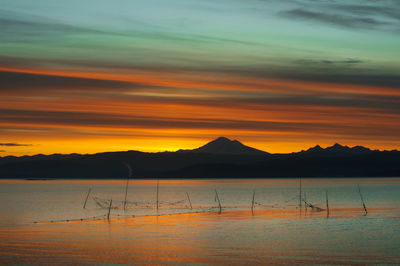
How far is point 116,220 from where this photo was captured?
6619 centimetres

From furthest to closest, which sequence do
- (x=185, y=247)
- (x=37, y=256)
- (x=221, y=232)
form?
(x=221, y=232) → (x=185, y=247) → (x=37, y=256)

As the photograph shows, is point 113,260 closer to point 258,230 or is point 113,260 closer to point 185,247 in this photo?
point 185,247

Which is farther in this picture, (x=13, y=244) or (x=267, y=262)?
(x=13, y=244)

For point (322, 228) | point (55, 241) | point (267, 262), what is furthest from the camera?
point (322, 228)

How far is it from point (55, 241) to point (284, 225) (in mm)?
22807

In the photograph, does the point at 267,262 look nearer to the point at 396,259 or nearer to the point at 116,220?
the point at 396,259

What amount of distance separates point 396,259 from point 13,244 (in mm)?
25598

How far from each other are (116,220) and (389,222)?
29.0 metres

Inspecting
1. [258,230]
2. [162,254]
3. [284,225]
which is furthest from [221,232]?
[162,254]

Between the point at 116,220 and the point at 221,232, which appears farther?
the point at 116,220

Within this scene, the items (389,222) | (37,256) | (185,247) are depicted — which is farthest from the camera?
(389,222)

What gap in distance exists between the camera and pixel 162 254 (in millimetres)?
37375

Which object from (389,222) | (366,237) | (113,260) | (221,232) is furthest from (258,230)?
(113,260)

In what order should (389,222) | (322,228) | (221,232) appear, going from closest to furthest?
(221,232)
(322,228)
(389,222)
